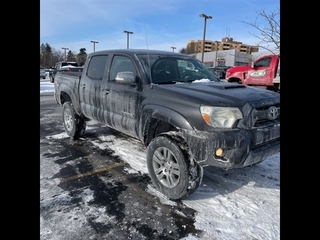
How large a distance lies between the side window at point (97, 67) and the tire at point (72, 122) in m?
1.03

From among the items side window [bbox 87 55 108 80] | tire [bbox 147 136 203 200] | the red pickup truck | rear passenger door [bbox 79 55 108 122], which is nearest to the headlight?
tire [bbox 147 136 203 200]

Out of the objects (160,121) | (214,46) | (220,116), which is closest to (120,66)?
(160,121)

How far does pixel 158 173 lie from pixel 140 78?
135 centimetres

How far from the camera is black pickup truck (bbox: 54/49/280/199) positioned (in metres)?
2.64

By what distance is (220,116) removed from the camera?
2.66 m

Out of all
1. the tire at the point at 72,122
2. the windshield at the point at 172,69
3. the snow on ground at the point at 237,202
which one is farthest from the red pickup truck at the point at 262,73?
the tire at the point at 72,122

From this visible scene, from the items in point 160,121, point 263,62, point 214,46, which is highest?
point 214,46

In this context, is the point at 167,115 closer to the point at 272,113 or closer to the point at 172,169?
the point at 172,169

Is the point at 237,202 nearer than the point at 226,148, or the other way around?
the point at 226,148

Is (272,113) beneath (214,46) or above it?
beneath

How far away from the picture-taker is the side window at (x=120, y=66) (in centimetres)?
385

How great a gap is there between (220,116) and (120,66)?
2.13 m
